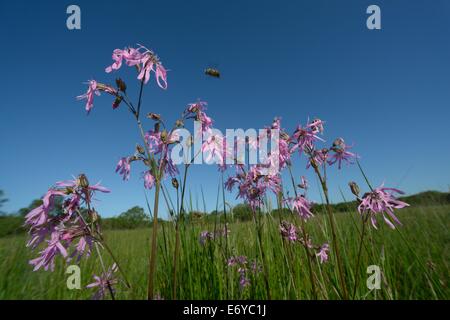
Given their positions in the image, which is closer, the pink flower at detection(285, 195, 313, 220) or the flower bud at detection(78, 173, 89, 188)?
the flower bud at detection(78, 173, 89, 188)

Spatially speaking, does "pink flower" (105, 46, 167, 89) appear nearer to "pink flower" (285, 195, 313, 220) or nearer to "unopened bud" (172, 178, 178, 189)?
"unopened bud" (172, 178, 178, 189)

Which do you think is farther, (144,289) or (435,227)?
(435,227)

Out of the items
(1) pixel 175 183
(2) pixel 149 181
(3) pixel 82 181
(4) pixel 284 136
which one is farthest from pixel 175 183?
(4) pixel 284 136

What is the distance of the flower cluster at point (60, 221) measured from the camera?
1.27 meters

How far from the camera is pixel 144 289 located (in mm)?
3027

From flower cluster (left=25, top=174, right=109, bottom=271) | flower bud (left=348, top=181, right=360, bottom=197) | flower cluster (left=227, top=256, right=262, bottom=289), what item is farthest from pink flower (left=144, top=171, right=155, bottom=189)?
flower bud (left=348, top=181, right=360, bottom=197)

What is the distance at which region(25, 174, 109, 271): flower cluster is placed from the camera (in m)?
1.27

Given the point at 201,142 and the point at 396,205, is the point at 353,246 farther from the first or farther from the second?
the point at 201,142

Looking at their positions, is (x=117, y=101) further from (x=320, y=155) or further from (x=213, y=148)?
(x=320, y=155)

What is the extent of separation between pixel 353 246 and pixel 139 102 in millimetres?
2999

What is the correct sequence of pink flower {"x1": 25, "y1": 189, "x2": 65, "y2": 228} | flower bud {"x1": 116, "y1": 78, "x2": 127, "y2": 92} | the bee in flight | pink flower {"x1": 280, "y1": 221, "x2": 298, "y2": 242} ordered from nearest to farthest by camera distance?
pink flower {"x1": 25, "y1": 189, "x2": 65, "y2": 228}
flower bud {"x1": 116, "y1": 78, "x2": 127, "y2": 92}
pink flower {"x1": 280, "y1": 221, "x2": 298, "y2": 242}
the bee in flight
